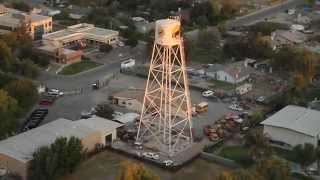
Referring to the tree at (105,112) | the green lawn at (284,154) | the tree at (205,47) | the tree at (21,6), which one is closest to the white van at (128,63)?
the tree at (205,47)

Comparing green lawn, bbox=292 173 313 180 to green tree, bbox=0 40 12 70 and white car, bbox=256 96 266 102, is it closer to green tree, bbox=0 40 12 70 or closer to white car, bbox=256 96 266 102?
white car, bbox=256 96 266 102

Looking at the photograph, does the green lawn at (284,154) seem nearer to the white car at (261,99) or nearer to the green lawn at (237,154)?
the green lawn at (237,154)

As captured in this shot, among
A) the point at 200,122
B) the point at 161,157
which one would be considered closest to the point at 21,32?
the point at 200,122

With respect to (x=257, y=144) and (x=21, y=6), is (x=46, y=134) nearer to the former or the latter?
(x=257, y=144)

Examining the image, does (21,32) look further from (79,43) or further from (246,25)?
(246,25)

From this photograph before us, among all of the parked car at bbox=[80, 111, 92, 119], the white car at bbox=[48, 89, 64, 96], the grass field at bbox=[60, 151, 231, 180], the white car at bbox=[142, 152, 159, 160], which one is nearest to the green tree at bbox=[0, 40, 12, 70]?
the white car at bbox=[48, 89, 64, 96]
